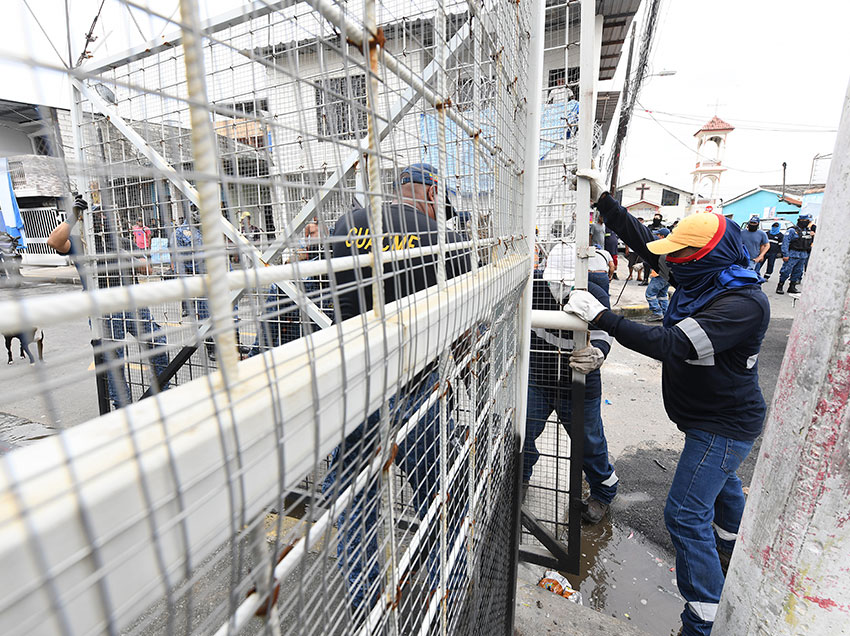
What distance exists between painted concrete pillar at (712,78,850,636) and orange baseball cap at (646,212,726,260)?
796mm

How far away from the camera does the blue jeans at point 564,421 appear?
3049mm

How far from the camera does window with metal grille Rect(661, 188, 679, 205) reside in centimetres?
4453

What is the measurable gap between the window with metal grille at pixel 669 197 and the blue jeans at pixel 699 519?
4993 centimetres

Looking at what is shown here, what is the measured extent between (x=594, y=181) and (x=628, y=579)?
8.20ft

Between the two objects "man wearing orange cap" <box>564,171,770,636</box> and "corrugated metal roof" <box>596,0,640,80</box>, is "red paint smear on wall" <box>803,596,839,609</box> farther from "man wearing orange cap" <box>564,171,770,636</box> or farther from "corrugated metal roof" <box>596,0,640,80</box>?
"corrugated metal roof" <box>596,0,640,80</box>

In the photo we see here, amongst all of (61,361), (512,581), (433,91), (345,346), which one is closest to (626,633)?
(512,581)

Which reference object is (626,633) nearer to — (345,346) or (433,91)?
(345,346)

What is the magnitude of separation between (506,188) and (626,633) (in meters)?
2.31

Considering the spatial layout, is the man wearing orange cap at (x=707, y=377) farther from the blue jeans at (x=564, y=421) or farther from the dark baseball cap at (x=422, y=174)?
the dark baseball cap at (x=422, y=174)

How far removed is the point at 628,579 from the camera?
2811mm

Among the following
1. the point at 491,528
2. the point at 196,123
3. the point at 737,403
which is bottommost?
the point at 491,528

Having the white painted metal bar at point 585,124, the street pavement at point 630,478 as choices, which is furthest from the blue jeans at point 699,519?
the white painted metal bar at point 585,124

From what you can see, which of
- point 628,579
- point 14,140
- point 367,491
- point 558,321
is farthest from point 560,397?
point 14,140

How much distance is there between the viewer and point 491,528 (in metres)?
1.98
